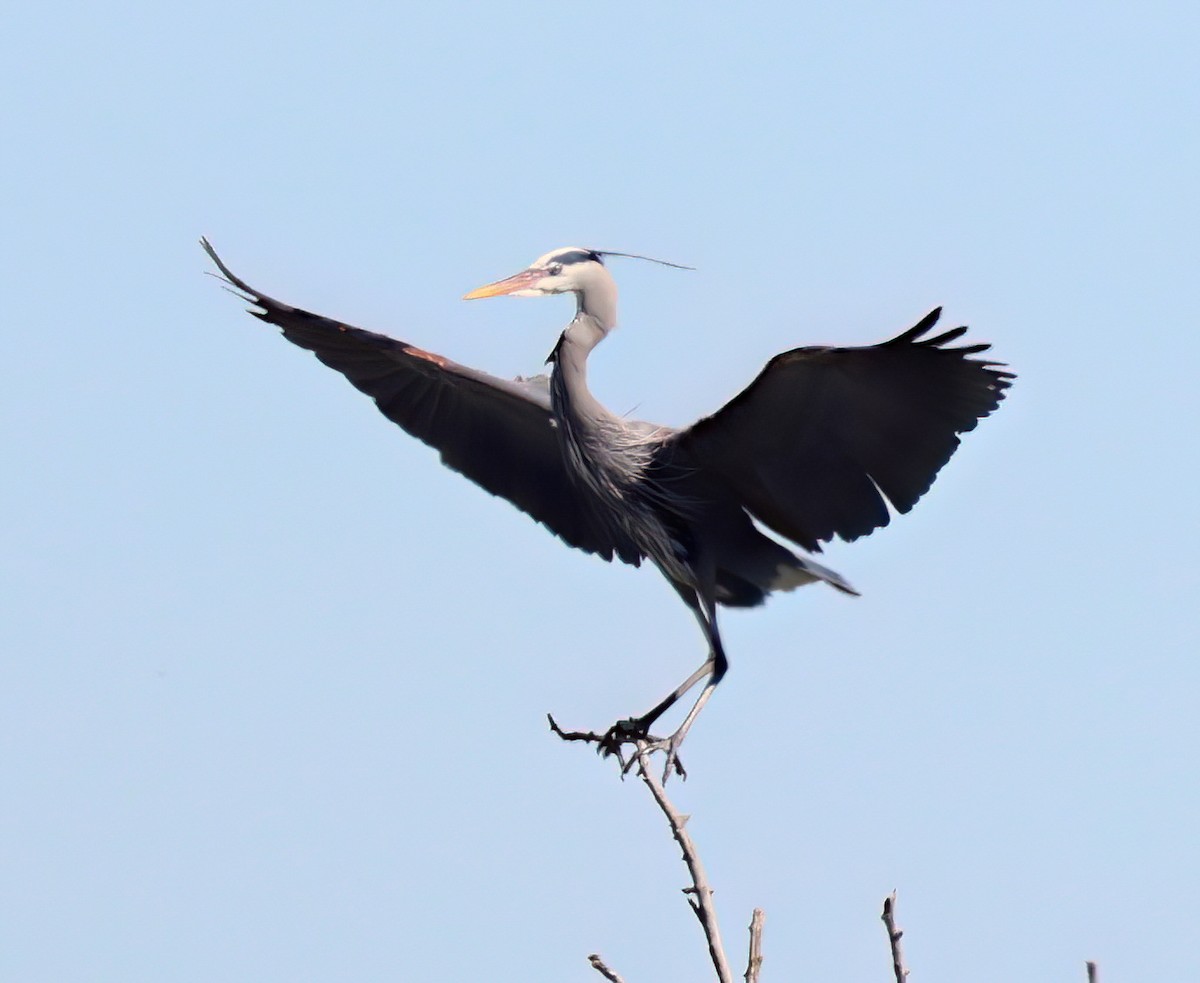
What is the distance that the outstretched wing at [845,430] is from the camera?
6629 mm

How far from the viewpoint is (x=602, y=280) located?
826 centimetres

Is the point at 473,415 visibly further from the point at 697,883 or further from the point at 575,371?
the point at 697,883

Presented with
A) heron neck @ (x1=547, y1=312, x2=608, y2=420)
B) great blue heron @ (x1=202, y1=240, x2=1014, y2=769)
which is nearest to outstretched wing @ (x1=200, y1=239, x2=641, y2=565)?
great blue heron @ (x1=202, y1=240, x2=1014, y2=769)

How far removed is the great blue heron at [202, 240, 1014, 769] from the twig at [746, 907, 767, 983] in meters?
1.90

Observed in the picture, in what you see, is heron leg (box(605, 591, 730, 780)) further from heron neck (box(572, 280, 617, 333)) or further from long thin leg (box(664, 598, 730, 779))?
heron neck (box(572, 280, 617, 333))

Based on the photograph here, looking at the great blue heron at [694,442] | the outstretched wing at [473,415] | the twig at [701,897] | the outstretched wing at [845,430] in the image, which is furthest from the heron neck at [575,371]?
the twig at [701,897]

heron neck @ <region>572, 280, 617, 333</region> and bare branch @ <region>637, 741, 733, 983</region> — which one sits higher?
heron neck @ <region>572, 280, 617, 333</region>

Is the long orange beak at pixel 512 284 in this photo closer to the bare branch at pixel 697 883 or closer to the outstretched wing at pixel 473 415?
the outstretched wing at pixel 473 415

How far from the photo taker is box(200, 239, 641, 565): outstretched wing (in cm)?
844

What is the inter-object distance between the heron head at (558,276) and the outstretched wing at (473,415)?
1.61 feet

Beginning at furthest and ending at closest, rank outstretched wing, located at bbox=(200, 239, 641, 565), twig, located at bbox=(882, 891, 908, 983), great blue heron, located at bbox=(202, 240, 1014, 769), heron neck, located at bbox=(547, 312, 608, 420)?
outstretched wing, located at bbox=(200, 239, 641, 565) → heron neck, located at bbox=(547, 312, 608, 420) → great blue heron, located at bbox=(202, 240, 1014, 769) → twig, located at bbox=(882, 891, 908, 983)

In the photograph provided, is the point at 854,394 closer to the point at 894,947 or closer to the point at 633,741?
the point at 633,741

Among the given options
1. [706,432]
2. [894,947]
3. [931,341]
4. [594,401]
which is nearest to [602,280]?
[594,401]

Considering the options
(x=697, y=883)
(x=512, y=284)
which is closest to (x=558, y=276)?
(x=512, y=284)
